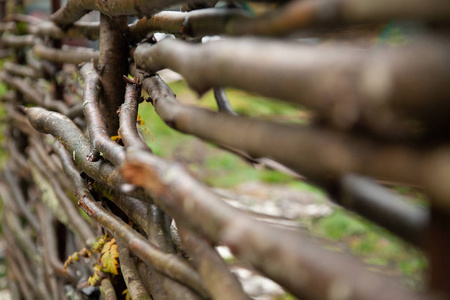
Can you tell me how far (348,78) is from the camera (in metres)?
0.35

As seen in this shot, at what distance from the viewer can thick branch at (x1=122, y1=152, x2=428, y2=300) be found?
0.37m

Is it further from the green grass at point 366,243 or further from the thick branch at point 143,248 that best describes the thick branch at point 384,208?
the green grass at point 366,243

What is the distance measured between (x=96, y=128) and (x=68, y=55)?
63 cm

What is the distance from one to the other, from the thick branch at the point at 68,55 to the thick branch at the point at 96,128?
115mm

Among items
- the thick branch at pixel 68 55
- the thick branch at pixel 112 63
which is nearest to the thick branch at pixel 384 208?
the thick branch at pixel 112 63

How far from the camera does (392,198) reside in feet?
1.45

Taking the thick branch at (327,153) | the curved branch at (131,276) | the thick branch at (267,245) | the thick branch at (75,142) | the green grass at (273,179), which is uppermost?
the thick branch at (327,153)

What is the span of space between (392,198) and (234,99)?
446cm

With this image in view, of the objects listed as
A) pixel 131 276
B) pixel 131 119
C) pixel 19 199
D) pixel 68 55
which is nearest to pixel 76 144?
pixel 131 119

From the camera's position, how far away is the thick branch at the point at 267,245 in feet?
1.20

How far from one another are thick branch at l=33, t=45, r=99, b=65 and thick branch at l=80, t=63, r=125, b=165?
11 centimetres

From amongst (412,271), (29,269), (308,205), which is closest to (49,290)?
(29,269)

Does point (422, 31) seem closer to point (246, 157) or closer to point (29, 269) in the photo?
point (246, 157)

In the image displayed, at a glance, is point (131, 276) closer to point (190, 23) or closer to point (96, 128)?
point (96, 128)
